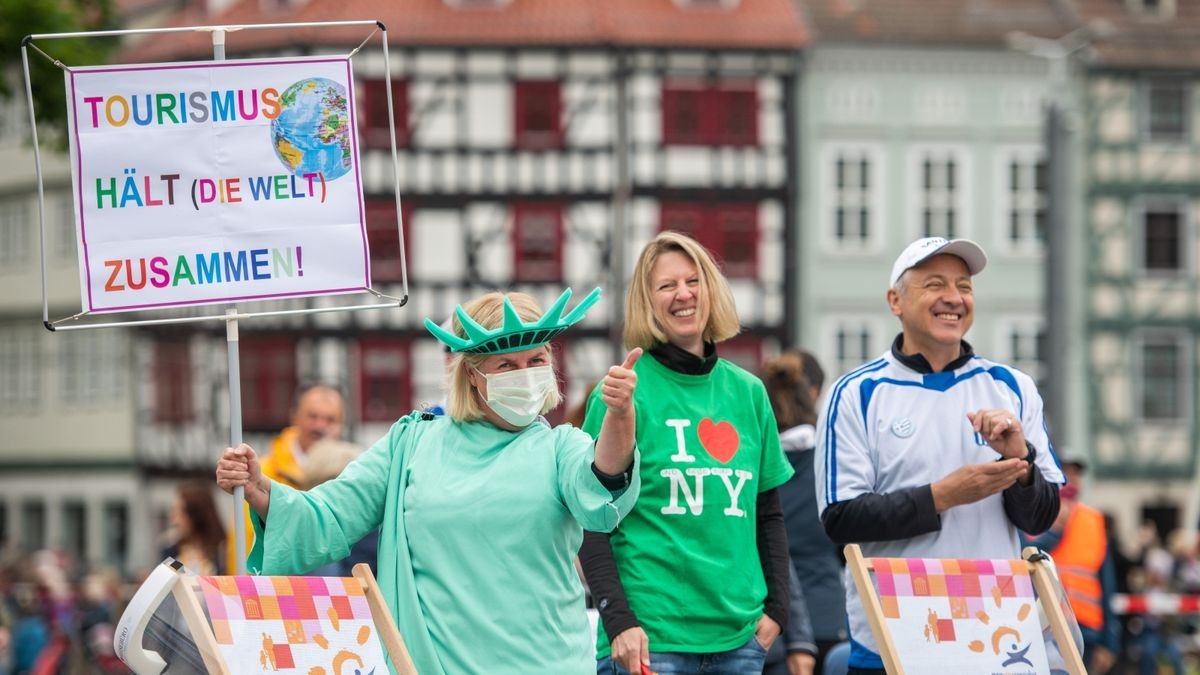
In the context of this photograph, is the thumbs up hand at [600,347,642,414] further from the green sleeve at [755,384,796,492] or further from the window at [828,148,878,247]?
the window at [828,148,878,247]

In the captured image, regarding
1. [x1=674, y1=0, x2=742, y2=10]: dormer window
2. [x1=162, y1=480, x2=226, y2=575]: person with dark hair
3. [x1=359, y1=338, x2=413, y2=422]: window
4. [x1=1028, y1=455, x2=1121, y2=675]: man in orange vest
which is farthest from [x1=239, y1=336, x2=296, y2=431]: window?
[x1=162, y1=480, x2=226, y2=575]: person with dark hair

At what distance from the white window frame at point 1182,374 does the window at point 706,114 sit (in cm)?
824

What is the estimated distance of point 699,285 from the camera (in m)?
6.05

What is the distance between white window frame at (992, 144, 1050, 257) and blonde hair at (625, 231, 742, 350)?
34190 mm

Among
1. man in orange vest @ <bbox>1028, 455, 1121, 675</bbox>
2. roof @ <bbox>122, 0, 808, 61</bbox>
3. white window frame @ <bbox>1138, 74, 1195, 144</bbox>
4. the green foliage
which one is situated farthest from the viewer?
white window frame @ <bbox>1138, 74, 1195, 144</bbox>

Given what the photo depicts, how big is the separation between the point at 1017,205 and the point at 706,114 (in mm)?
5994

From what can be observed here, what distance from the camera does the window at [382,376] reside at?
126 feet

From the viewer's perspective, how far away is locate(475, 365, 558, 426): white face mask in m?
5.25

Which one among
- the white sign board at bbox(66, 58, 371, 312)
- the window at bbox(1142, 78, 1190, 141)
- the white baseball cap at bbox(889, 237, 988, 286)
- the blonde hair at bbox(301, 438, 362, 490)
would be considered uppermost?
the window at bbox(1142, 78, 1190, 141)

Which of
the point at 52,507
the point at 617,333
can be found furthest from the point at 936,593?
the point at 52,507

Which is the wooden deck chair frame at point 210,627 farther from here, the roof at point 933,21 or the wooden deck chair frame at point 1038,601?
the roof at point 933,21

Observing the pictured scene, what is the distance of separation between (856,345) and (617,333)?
490 cm

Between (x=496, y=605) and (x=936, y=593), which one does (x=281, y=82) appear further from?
(x=936, y=593)

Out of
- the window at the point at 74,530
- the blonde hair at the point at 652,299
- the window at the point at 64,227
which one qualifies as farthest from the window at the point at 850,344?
the blonde hair at the point at 652,299
